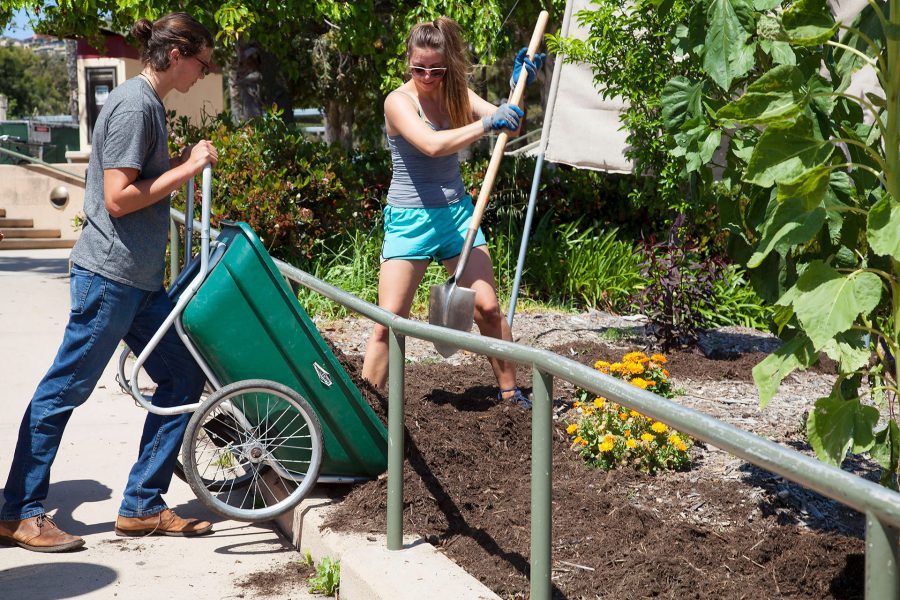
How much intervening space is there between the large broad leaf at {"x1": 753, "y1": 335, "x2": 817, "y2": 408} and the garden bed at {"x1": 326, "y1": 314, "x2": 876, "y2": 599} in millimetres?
744

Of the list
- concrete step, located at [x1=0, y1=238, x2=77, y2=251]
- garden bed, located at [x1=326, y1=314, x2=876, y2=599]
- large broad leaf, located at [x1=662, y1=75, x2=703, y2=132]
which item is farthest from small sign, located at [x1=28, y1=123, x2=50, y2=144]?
large broad leaf, located at [x1=662, y1=75, x2=703, y2=132]

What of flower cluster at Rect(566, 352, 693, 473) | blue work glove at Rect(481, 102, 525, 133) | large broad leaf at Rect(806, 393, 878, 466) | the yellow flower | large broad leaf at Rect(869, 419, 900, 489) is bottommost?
flower cluster at Rect(566, 352, 693, 473)

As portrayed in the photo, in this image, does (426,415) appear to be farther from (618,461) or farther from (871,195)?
(871,195)

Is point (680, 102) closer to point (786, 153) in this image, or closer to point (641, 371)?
point (786, 153)

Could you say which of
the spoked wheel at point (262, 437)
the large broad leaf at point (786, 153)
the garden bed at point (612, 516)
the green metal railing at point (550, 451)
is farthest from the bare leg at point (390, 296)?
the large broad leaf at point (786, 153)

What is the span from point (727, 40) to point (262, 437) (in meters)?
2.17

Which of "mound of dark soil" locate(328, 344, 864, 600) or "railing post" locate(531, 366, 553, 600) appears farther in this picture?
"mound of dark soil" locate(328, 344, 864, 600)

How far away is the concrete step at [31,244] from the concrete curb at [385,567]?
1405cm

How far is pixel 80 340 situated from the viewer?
12.0 feet

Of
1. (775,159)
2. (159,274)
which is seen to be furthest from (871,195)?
(159,274)

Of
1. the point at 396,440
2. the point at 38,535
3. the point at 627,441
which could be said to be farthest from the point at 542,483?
the point at 38,535

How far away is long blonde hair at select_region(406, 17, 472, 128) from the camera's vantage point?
173 inches

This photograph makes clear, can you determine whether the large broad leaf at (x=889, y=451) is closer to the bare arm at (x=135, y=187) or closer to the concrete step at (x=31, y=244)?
the bare arm at (x=135, y=187)

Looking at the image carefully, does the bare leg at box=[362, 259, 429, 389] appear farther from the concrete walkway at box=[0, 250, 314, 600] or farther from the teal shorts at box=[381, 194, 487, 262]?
the concrete walkway at box=[0, 250, 314, 600]
